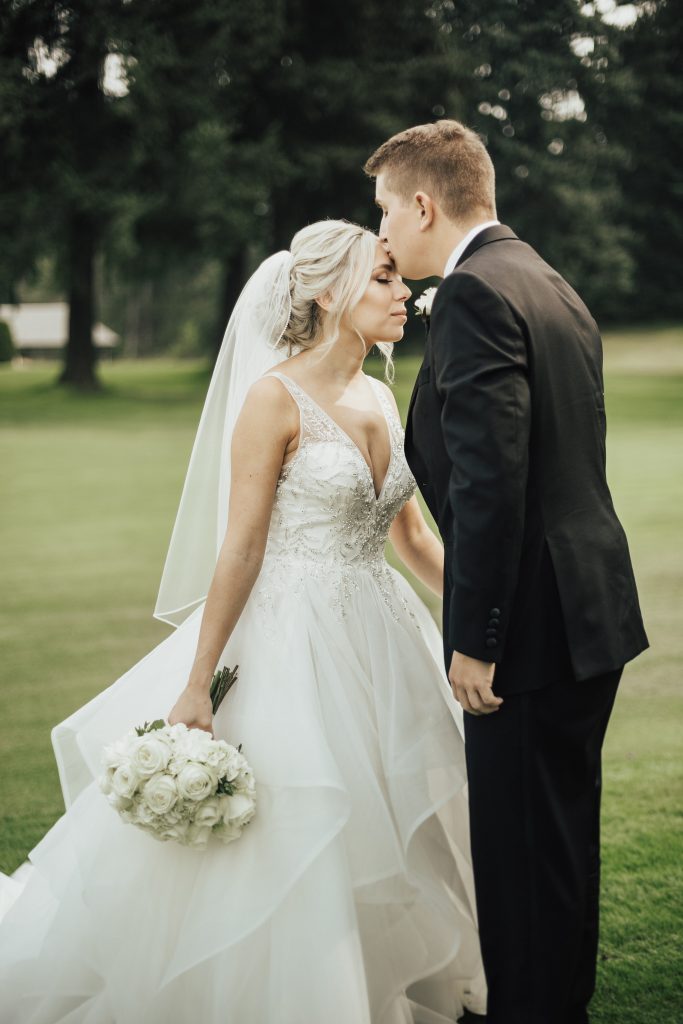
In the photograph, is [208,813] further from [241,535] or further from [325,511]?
[325,511]

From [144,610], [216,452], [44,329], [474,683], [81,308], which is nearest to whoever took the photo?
[474,683]

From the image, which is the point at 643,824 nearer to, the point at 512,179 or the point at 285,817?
the point at 285,817

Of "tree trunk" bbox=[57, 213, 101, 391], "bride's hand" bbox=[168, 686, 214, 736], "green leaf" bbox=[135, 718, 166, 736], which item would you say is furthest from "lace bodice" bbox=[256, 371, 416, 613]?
"tree trunk" bbox=[57, 213, 101, 391]

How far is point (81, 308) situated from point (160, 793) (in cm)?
2323

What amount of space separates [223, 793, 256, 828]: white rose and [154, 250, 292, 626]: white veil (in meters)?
0.76

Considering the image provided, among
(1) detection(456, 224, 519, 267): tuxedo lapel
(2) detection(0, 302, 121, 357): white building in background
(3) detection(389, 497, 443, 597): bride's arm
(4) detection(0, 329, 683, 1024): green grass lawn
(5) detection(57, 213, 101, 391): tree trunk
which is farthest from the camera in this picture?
(2) detection(0, 302, 121, 357): white building in background

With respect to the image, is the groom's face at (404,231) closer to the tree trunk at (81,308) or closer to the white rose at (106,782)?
the white rose at (106,782)

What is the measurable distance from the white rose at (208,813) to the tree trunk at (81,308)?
22.4 m

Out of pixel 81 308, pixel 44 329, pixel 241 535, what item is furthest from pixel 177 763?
pixel 44 329

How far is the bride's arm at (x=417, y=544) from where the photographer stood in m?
3.14

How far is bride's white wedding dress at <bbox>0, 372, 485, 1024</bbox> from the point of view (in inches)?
97.0

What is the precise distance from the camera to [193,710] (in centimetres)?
256

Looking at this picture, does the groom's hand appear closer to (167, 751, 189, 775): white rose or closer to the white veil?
(167, 751, 189, 775): white rose

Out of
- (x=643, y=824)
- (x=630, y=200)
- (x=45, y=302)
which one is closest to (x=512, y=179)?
(x=630, y=200)
